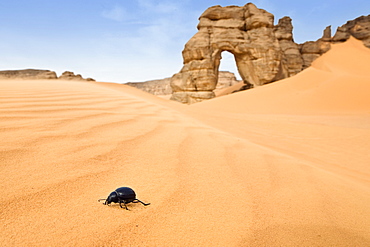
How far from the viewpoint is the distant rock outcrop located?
14.9m

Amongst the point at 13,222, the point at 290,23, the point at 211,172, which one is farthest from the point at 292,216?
the point at 290,23

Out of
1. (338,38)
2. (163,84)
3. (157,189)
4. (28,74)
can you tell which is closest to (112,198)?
(157,189)

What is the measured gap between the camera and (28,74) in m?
12.9

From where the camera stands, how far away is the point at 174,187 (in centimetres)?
104

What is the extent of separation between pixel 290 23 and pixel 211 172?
859 inches

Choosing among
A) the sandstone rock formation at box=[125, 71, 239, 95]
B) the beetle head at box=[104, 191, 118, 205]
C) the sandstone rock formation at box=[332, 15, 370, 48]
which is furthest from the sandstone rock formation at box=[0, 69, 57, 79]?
the sandstone rock formation at box=[125, 71, 239, 95]

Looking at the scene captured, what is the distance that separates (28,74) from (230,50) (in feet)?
43.3

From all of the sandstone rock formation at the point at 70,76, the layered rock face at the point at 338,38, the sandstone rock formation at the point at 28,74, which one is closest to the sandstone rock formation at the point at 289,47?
the layered rock face at the point at 338,38

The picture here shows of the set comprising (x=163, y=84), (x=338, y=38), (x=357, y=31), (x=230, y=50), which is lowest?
(x=163, y=84)

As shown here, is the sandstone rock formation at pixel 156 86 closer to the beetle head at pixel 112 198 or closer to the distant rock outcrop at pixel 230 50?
the distant rock outcrop at pixel 230 50

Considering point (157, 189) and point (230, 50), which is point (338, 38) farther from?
point (157, 189)

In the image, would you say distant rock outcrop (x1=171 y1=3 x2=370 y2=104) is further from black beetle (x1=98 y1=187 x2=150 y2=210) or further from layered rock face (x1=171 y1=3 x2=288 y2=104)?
black beetle (x1=98 y1=187 x2=150 y2=210)

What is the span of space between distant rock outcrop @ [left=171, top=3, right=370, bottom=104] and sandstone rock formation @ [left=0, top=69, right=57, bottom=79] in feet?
26.1

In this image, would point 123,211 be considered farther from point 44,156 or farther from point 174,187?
point 44,156
